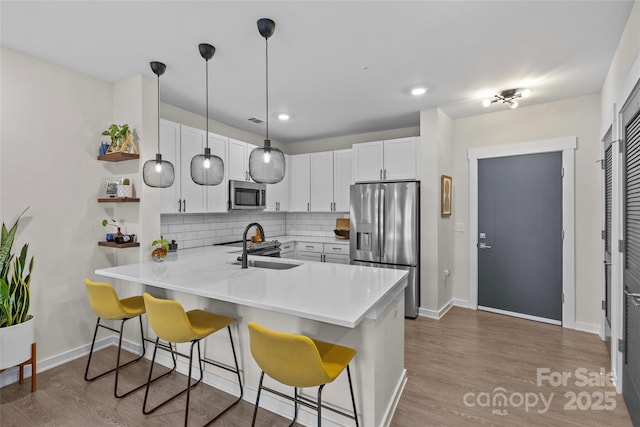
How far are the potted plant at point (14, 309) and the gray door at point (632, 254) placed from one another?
408 centimetres

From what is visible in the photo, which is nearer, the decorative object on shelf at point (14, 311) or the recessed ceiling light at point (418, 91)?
the decorative object on shelf at point (14, 311)

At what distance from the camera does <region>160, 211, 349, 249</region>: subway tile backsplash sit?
394 centimetres

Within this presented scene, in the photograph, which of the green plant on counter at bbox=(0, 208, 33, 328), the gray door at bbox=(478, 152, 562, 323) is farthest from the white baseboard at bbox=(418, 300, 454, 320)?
the green plant on counter at bbox=(0, 208, 33, 328)

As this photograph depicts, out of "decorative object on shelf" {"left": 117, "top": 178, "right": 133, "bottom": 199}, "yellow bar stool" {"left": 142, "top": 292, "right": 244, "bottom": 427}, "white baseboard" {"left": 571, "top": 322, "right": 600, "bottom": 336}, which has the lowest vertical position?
"white baseboard" {"left": 571, "top": 322, "right": 600, "bottom": 336}

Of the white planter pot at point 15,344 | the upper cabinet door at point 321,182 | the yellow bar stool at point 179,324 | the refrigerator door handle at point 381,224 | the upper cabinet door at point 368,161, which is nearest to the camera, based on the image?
the yellow bar stool at point 179,324

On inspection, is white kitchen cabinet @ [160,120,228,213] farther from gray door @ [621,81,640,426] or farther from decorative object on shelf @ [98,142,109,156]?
gray door @ [621,81,640,426]

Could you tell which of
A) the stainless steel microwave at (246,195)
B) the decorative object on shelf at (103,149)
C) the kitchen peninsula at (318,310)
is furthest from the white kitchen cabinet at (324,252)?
the decorative object on shelf at (103,149)

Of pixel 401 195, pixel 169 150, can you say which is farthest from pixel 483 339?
pixel 169 150

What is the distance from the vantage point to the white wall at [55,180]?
2.48 metres

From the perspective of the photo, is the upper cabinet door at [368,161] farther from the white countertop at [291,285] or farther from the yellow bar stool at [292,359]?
the yellow bar stool at [292,359]

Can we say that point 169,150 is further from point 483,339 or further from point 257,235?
point 483,339

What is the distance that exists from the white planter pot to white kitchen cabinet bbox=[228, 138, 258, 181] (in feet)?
8.23

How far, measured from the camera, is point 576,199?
3.53 metres

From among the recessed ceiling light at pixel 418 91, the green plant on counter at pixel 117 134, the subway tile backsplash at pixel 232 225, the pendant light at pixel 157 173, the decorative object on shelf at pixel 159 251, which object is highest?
the recessed ceiling light at pixel 418 91
